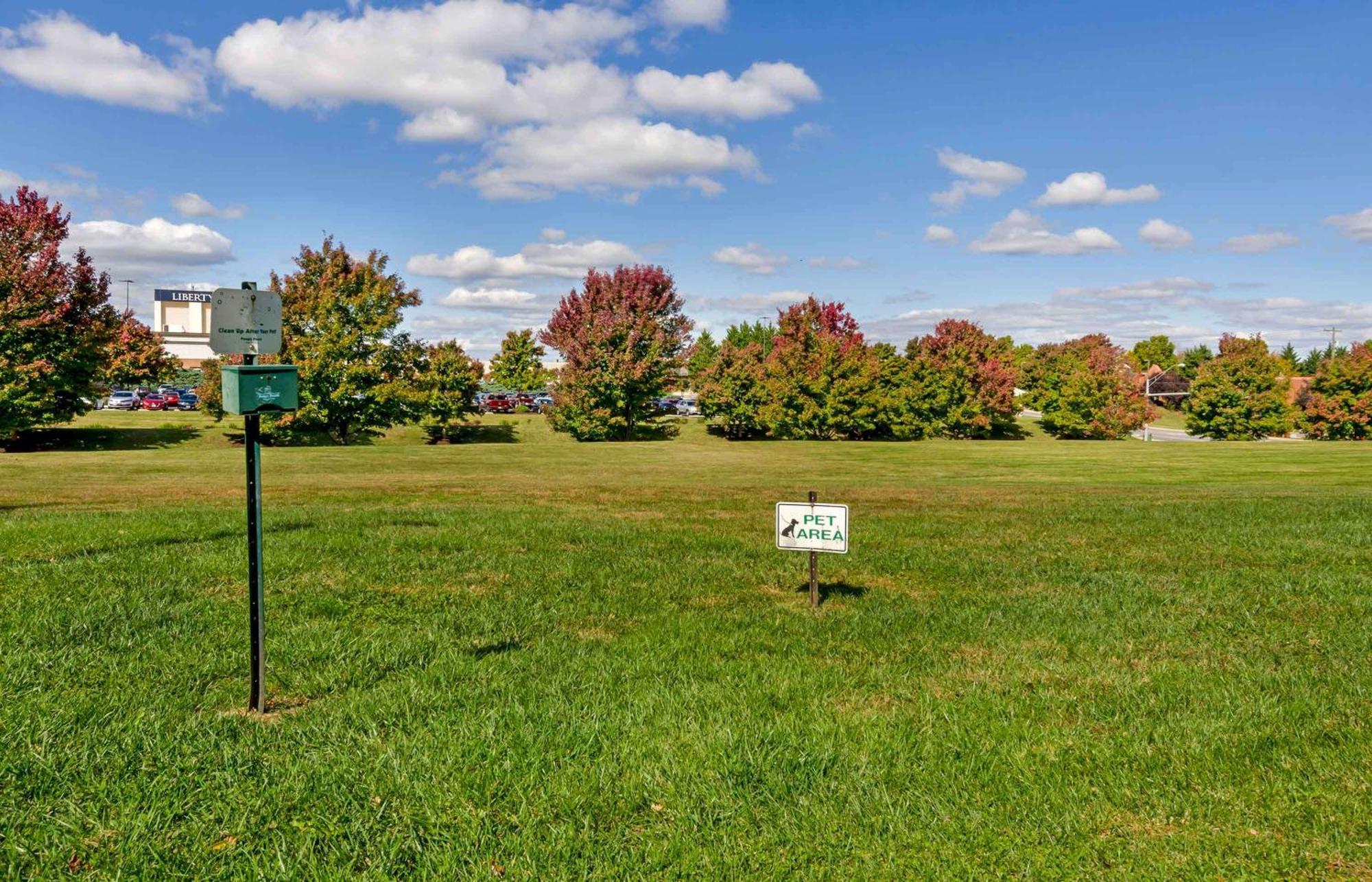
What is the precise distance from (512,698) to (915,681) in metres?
2.78

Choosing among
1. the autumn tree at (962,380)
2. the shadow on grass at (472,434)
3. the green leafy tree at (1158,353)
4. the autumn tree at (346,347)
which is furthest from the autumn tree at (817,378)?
the green leafy tree at (1158,353)

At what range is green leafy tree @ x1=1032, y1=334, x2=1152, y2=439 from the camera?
60062mm

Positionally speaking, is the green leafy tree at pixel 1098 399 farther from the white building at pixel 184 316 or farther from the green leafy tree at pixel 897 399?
the white building at pixel 184 316

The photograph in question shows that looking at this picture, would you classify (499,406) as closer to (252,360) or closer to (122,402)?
(122,402)

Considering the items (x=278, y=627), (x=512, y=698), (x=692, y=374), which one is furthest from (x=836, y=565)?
(x=692, y=374)

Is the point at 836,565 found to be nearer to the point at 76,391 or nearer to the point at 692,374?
the point at 76,391

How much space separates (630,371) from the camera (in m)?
48.5

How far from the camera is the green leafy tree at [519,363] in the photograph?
8000 cm

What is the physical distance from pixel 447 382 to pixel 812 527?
4389cm

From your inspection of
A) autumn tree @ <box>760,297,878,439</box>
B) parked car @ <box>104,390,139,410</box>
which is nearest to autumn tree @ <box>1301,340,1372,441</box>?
autumn tree @ <box>760,297,878,439</box>

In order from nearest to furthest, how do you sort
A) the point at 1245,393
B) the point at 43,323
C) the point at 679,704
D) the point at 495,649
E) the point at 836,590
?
1. the point at 679,704
2. the point at 495,649
3. the point at 836,590
4. the point at 43,323
5. the point at 1245,393

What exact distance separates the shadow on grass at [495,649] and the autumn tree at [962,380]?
169 feet

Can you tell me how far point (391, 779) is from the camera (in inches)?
170

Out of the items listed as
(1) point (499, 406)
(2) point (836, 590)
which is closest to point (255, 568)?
(2) point (836, 590)
